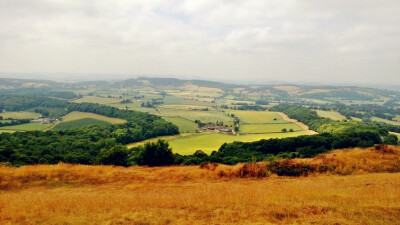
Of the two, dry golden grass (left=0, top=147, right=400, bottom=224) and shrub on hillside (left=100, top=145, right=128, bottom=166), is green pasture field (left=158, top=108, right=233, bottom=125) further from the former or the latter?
dry golden grass (left=0, top=147, right=400, bottom=224)

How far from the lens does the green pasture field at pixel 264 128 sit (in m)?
94.7

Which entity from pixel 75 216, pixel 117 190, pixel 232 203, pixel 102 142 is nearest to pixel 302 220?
pixel 232 203

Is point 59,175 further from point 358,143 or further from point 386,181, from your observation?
point 358,143

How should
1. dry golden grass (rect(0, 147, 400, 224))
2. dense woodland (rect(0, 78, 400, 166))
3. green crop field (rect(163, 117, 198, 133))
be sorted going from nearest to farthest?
dry golden grass (rect(0, 147, 400, 224)) → dense woodland (rect(0, 78, 400, 166)) → green crop field (rect(163, 117, 198, 133))

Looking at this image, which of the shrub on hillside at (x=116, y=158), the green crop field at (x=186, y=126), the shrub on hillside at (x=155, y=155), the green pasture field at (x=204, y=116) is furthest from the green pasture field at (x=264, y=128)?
the shrub on hillside at (x=116, y=158)

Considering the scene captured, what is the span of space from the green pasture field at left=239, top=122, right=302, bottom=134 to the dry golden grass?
72348 millimetres

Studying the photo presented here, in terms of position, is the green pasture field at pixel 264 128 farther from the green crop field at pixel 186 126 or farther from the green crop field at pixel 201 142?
the green crop field at pixel 186 126

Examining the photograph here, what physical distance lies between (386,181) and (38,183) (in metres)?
23.2

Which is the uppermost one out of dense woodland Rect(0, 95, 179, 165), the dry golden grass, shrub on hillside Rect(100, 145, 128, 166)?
the dry golden grass

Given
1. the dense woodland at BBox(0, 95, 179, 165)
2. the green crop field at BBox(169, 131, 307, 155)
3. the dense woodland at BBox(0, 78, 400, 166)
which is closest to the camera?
the dense woodland at BBox(0, 78, 400, 166)

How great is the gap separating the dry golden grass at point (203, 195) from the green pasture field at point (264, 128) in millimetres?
72348

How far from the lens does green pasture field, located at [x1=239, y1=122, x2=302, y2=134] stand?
94.7 m

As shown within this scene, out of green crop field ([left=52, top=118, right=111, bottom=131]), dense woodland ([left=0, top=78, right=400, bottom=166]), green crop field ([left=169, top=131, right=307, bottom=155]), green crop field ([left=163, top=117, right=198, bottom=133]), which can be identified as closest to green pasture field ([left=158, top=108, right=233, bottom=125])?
green crop field ([left=163, top=117, right=198, bottom=133])

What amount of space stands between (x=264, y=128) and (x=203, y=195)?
9028 centimetres
